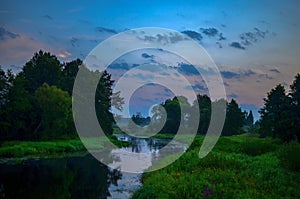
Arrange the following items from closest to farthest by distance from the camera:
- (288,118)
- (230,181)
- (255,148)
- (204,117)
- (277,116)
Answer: (230,181)
(255,148)
(288,118)
(277,116)
(204,117)

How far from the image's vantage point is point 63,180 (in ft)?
80.4

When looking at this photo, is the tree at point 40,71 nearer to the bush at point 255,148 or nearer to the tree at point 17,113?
the tree at point 17,113

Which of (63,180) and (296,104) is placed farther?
(296,104)

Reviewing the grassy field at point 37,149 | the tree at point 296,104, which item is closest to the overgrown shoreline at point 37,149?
the grassy field at point 37,149

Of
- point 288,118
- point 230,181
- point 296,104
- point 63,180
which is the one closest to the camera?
point 230,181

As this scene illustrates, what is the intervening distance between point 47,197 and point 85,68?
49857 millimetres

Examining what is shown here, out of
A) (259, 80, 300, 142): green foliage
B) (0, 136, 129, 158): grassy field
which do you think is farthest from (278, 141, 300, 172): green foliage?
(0, 136, 129, 158): grassy field

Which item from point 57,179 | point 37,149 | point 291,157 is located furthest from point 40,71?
point 291,157

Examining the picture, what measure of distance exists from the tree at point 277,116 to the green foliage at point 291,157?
23.2m

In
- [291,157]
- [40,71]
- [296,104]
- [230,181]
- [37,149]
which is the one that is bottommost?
[37,149]

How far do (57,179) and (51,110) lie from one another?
25.9 m

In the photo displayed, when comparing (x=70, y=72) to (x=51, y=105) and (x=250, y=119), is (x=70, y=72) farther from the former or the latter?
(x=250, y=119)

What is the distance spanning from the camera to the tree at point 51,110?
159 feet

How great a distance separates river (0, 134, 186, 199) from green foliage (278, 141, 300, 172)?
11.2 m
